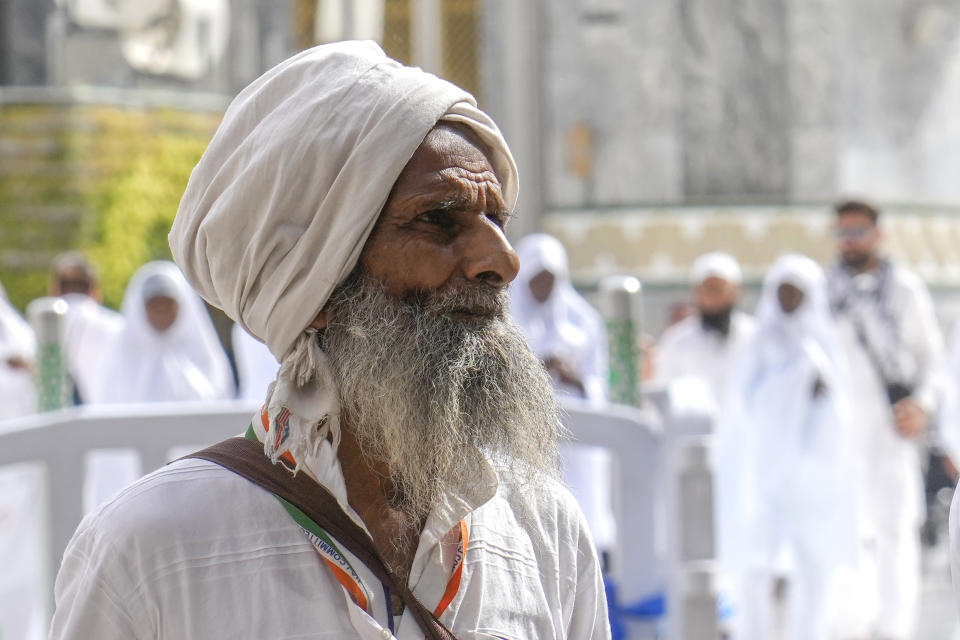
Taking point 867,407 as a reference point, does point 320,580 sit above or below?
above

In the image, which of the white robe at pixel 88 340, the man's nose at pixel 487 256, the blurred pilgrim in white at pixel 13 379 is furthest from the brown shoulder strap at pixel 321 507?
the white robe at pixel 88 340

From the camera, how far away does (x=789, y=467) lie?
23.6ft

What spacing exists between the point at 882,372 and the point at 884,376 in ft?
0.07

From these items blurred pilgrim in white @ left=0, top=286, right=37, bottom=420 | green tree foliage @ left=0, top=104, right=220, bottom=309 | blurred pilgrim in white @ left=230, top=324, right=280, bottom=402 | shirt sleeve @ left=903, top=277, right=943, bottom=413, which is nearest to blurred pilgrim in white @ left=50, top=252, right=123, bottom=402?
blurred pilgrim in white @ left=0, top=286, right=37, bottom=420

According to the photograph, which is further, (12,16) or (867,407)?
(12,16)

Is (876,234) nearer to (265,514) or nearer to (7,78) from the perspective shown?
(265,514)

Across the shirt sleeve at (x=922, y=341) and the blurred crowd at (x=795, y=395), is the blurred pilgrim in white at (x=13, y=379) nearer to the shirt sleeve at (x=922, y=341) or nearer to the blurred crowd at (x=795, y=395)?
the blurred crowd at (x=795, y=395)

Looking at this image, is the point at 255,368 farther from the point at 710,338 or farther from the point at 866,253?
the point at 866,253

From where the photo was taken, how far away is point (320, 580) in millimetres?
1559

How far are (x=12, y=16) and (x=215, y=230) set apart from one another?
1268 cm

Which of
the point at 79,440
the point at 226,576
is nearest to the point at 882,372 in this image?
the point at 79,440

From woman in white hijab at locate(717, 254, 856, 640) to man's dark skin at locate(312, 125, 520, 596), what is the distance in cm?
525

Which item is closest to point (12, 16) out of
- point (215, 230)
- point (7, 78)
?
point (7, 78)

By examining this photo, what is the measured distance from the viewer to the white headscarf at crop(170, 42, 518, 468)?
1.66 meters
